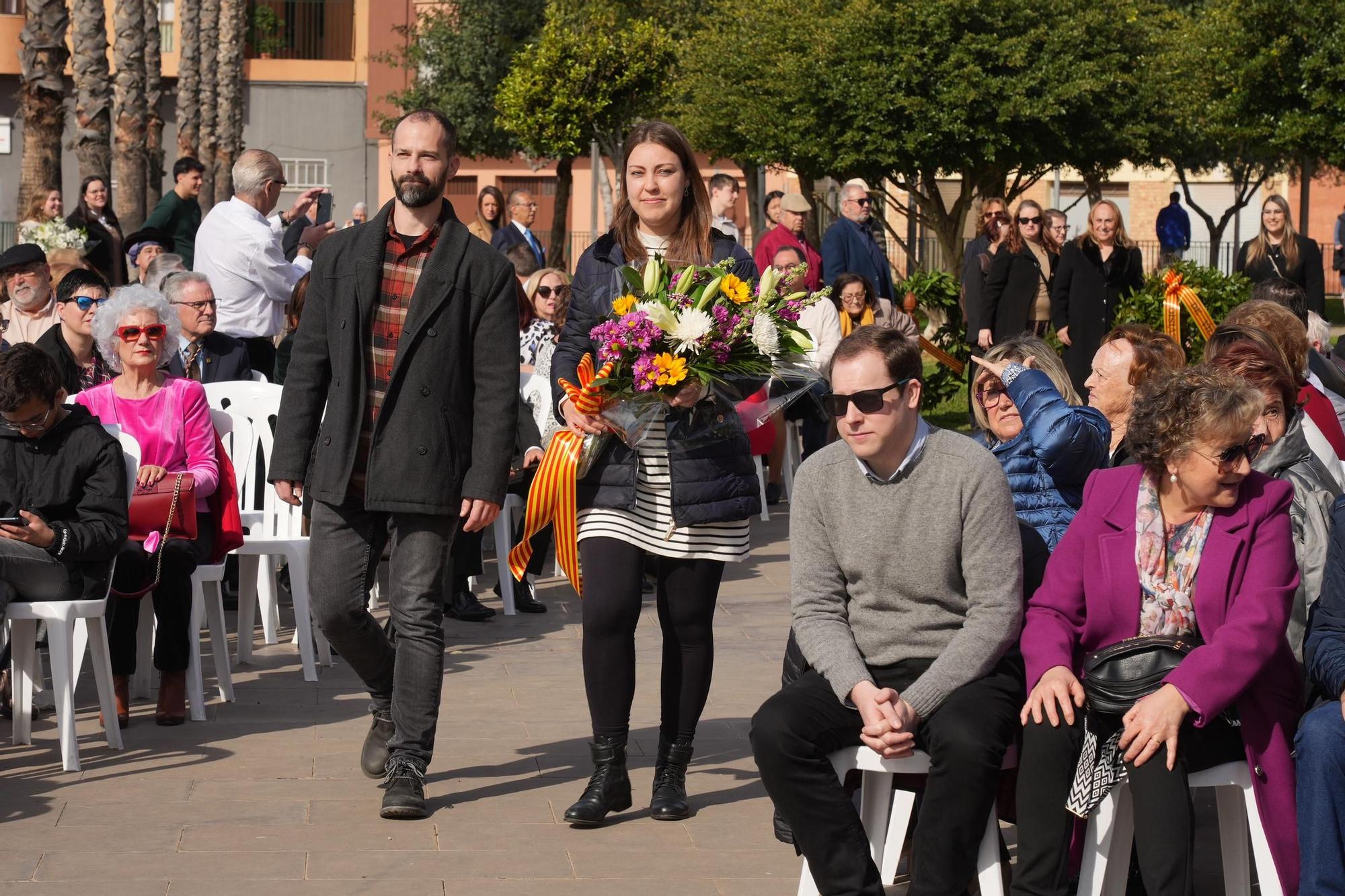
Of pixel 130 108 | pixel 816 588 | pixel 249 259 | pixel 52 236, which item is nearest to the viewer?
pixel 816 588

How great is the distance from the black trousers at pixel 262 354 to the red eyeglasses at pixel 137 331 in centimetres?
294

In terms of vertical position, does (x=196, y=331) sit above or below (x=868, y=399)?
below

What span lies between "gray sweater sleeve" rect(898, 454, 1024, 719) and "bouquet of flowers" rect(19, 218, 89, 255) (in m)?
8.29

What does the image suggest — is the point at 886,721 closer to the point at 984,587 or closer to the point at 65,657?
the point at 984,587

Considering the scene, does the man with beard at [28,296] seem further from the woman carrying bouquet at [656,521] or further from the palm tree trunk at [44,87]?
the palm tree trunk at [44,87]

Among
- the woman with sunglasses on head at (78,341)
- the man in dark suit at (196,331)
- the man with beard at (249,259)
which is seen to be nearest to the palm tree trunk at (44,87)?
the man with beard at (249,259)

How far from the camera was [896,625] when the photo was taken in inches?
186

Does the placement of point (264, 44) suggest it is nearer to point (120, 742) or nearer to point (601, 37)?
point (601, 37)

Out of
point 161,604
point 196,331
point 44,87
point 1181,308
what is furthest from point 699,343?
point 44,87

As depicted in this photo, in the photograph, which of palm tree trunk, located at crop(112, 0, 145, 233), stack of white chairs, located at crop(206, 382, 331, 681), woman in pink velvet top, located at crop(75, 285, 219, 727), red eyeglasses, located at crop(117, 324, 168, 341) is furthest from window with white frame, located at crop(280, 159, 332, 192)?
red eyeglasses, located at crop(117, 324, 168, 341)

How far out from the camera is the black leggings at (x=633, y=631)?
5.58 m

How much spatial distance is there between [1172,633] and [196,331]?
577 centimetres

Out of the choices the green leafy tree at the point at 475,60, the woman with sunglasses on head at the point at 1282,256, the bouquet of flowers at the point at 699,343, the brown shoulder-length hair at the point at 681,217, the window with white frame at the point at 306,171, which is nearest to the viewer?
the bouquet of flowers at the point at 699,343

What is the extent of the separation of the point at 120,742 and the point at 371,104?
142 ft
